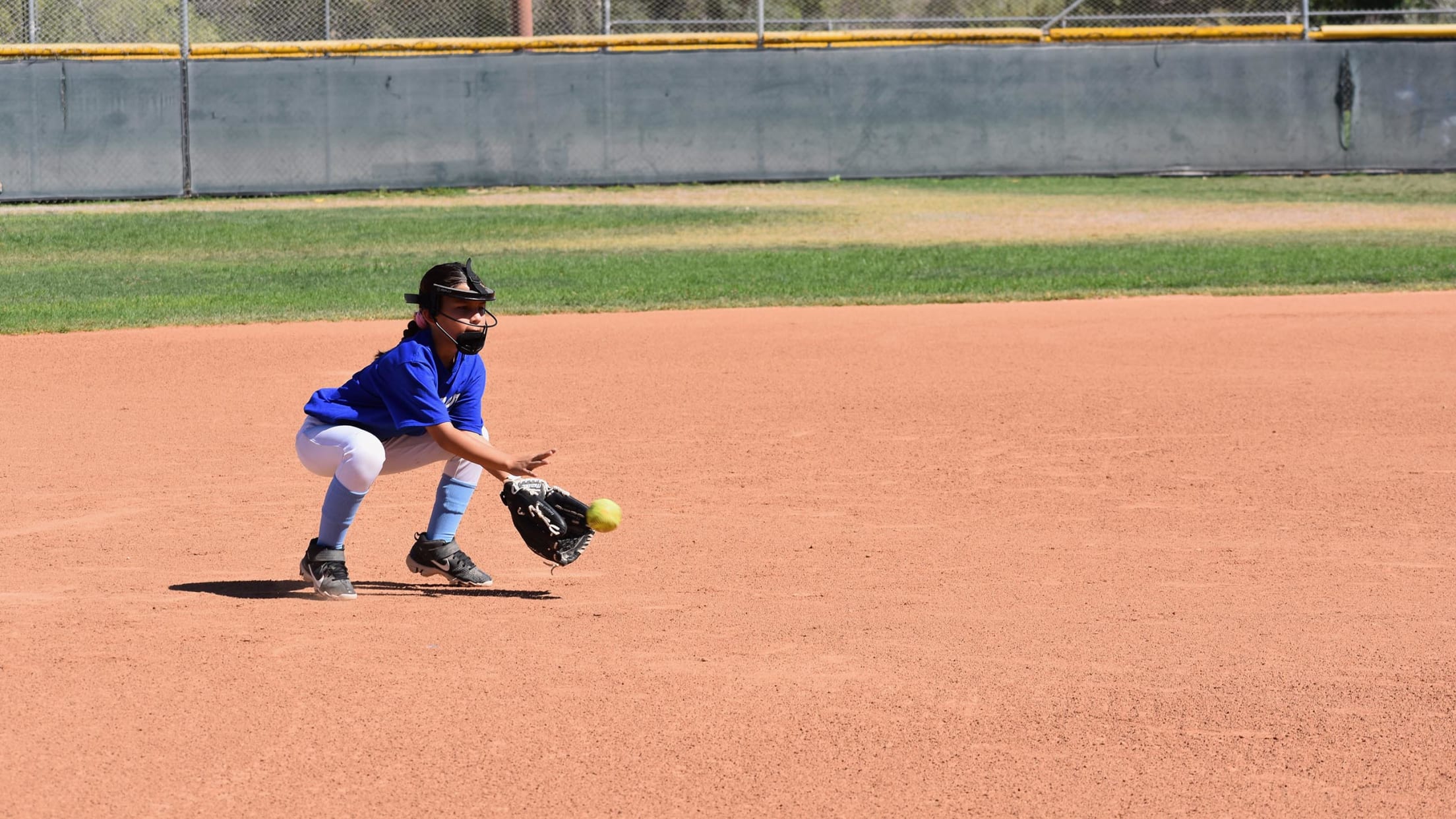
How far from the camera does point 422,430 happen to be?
5445 mm

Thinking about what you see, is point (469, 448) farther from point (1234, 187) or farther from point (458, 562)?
point (1234, 187)

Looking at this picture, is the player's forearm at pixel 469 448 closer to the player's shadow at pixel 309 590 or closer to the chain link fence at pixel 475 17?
the player's shadow at pixel 309 590

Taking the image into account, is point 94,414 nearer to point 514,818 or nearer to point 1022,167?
point 514,818

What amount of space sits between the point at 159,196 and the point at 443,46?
457cm

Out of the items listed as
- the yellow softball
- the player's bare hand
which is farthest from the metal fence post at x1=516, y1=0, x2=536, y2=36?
the player's bare hand

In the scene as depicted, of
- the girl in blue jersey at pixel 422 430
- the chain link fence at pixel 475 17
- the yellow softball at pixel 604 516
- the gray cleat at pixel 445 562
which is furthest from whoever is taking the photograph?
the chain link fence at pixel 475 17

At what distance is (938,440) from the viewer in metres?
8.34

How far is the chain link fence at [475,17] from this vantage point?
21.9 metres

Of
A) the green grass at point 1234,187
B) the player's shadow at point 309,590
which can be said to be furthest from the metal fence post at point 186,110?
the player's shadow at point 309,590

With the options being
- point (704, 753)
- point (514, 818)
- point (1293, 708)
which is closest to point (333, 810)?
point (514, 818)

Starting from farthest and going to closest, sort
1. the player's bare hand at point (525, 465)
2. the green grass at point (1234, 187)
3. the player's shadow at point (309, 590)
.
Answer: the green grass at point (1234, 187)
the player's shadow at point (309, 590)
the player's bare hand at point (525, 465)

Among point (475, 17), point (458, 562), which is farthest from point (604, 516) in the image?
point (475, 17)

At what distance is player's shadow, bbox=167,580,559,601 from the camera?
17.8 ft

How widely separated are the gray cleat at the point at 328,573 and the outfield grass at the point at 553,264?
24.9 ft
